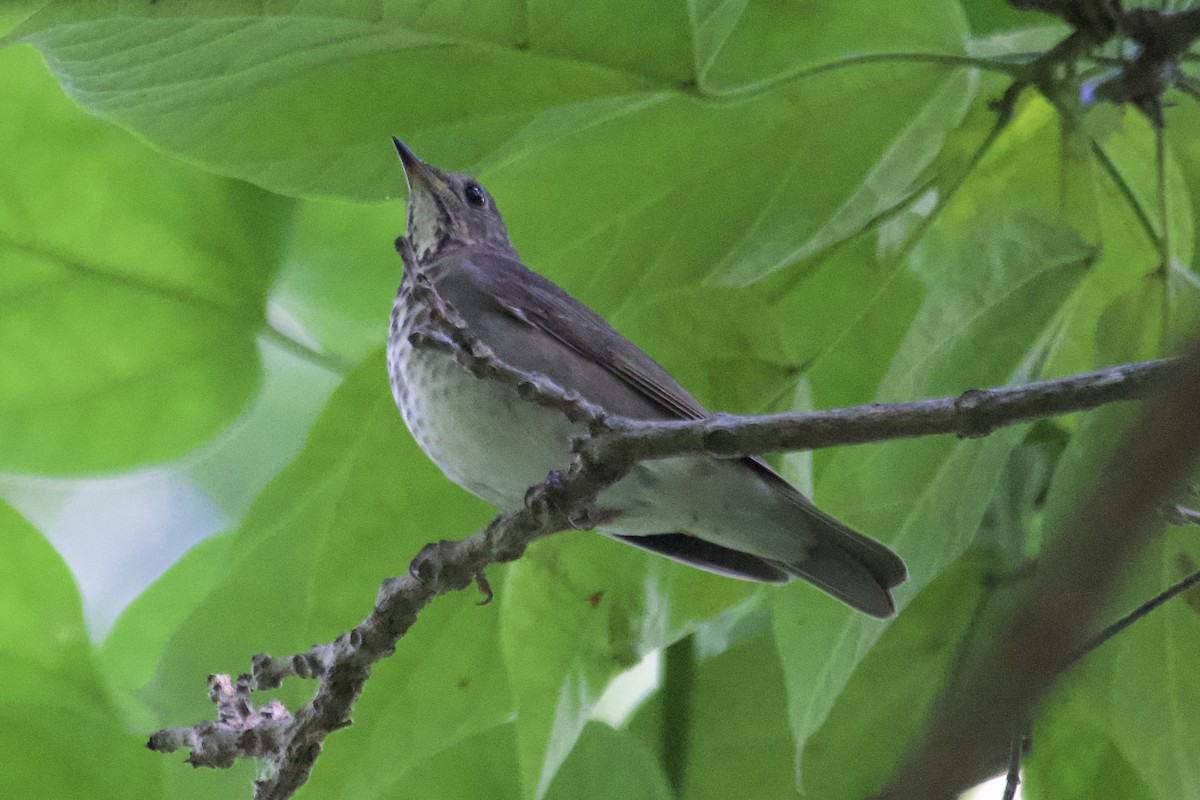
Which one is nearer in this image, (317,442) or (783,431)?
(783,431)

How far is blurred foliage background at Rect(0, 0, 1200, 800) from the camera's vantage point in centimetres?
107

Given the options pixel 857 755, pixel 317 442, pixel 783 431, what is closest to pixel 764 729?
pixel 857 755

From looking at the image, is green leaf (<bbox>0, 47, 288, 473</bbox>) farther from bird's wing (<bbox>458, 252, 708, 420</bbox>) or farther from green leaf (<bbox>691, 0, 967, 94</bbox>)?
green leaf (<bbox>691, 0, 967, 94</bbox>)

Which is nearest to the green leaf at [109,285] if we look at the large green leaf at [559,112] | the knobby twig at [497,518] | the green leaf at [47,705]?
the green leaf at [47,705]

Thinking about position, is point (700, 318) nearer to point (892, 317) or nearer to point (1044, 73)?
point (892, 317)

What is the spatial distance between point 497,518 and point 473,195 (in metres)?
0.81

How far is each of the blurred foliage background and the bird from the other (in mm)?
30

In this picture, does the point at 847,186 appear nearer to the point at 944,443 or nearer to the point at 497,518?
the point at 944,443

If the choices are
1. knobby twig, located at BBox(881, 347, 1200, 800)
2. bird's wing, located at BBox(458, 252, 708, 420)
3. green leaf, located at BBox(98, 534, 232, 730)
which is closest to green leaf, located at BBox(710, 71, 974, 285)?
bird's wing, located at BBox(458, 252, 708, 420)

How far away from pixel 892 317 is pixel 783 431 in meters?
0.54

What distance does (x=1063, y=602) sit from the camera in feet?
0.83

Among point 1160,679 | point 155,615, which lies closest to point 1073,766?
point 1160,679

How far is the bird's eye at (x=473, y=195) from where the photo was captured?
1680 mm

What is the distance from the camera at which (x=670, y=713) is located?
4.47 ft
